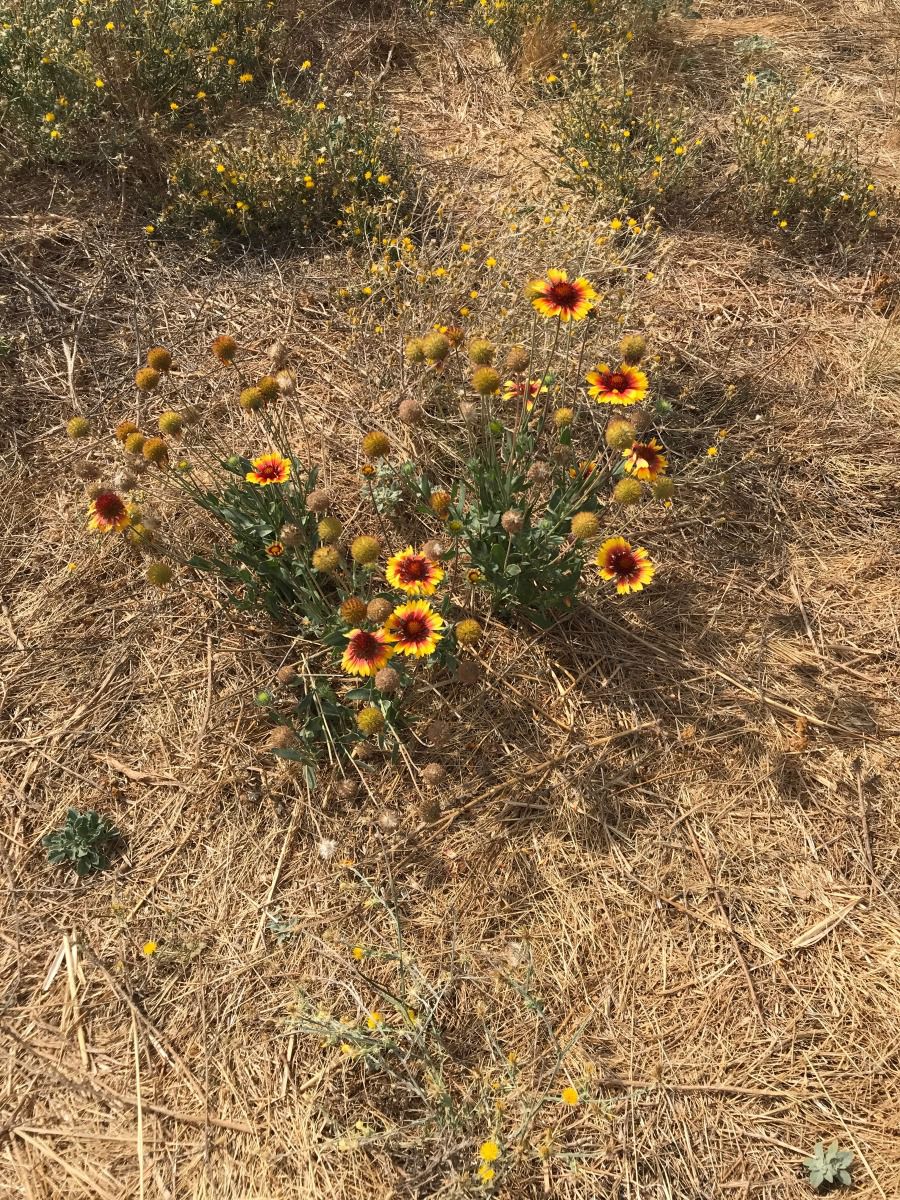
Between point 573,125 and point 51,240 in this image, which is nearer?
point 51,240

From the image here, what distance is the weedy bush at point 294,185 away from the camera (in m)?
3.83

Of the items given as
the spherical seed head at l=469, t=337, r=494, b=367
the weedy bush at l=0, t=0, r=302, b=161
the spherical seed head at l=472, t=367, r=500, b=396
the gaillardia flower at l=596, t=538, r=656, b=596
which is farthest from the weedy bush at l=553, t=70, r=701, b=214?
the gaillardia flower at l=596, t=538, r=656, b=596

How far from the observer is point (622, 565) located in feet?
8.14

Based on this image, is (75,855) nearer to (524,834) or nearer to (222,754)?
(222,754)

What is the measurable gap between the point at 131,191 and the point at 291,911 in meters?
3.54

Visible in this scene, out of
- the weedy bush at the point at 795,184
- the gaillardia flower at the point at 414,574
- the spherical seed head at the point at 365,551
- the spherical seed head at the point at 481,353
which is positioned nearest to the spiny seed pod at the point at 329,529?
the spherical seed head at the point at 365,551

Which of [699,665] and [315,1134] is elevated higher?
[699,665]

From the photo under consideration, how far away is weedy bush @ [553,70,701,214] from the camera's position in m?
4.02

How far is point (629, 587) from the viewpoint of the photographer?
246 centimetres

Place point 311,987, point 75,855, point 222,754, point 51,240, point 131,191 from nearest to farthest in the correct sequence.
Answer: point 311,987, point 75,855, point 222,754, point 51,240, point 131,191

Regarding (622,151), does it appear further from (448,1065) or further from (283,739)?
(448,1065)

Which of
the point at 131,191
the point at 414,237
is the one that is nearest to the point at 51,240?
the point at 131,191

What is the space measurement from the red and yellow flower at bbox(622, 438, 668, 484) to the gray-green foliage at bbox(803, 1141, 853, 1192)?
1.81 m

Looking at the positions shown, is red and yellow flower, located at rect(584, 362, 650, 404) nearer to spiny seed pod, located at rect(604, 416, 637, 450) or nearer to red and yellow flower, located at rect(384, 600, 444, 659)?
spiny seed pod, located at rect(604, 416, 637, 450)
